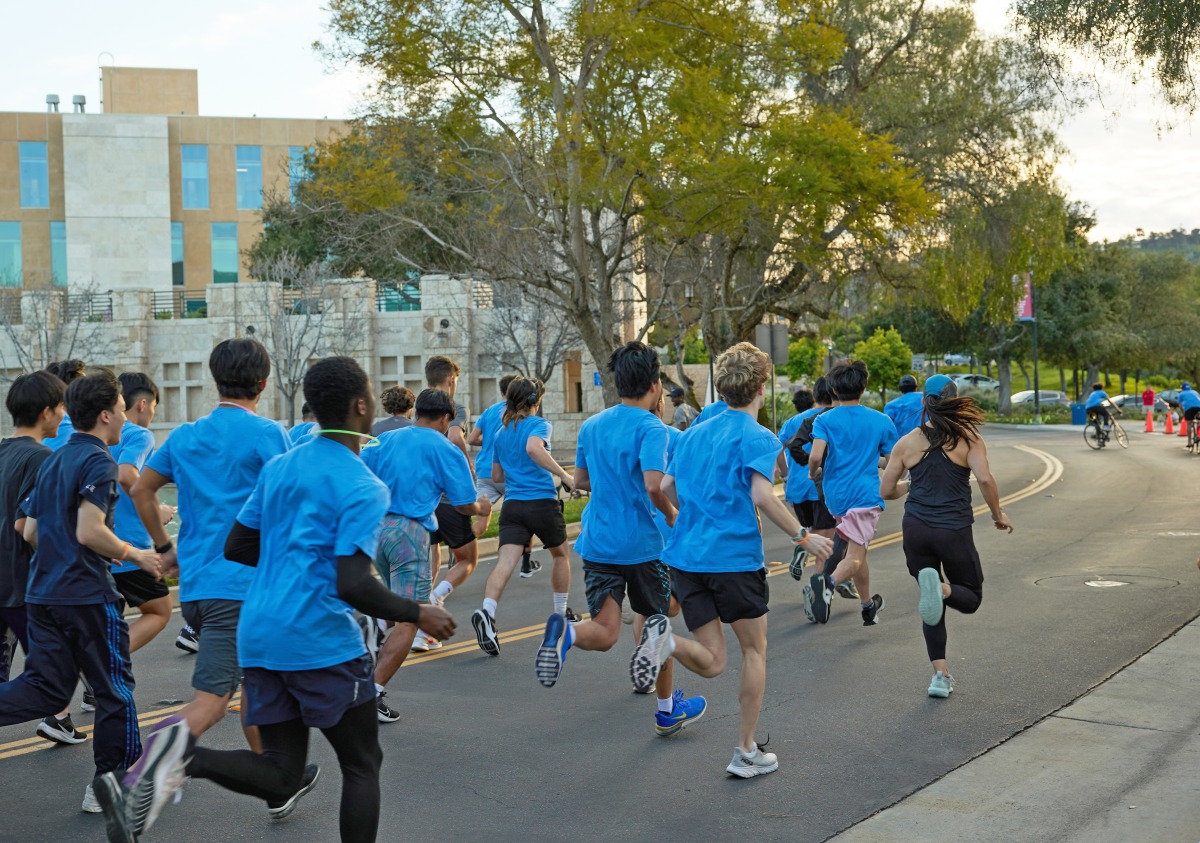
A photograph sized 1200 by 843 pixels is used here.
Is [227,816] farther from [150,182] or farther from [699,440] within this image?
[150,182]

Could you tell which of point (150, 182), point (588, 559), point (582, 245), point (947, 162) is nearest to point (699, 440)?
point (588, 559)

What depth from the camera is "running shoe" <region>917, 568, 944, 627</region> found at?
6992mm

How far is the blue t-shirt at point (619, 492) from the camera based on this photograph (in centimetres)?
629

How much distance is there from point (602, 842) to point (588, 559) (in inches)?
69.4

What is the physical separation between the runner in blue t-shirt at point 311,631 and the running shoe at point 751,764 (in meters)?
2.18

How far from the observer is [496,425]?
33.6 feet

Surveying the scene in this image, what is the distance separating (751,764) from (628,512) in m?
1.40

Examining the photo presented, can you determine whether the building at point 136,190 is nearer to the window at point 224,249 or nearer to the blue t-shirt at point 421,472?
the window at point 224,249

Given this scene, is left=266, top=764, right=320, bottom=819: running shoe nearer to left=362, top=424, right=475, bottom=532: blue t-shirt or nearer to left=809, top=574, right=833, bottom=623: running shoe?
left=362, top=424, right=475, bottom=532: blue t-shirt

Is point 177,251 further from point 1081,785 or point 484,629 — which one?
point 1081,785

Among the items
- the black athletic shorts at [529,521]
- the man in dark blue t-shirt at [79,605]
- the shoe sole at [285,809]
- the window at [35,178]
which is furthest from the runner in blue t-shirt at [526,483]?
the window at [35,178]

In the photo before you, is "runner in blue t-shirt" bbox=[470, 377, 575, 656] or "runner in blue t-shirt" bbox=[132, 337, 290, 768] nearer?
"runner in blue t-shirt" bbox=[132, 337, 290, 768]

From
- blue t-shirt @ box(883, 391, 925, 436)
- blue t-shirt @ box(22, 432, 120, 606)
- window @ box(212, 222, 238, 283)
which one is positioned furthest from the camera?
window @ box(212, 222, 238, 283)

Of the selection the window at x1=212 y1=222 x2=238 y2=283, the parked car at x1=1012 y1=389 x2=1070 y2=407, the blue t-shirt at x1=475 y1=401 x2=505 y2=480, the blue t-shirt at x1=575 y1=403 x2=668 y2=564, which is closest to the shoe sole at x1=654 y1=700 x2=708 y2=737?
the blue t-shirt at x1=575 y1=403 x2=668 y2=564
